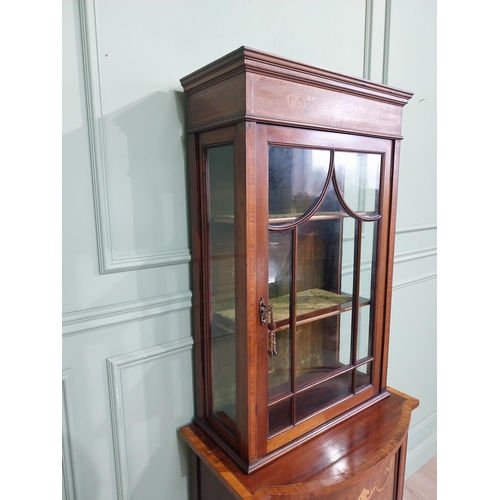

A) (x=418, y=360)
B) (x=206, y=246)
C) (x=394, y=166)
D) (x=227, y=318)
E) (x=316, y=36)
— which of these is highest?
(x=316, y=36)

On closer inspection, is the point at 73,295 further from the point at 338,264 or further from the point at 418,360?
the point at 418,360

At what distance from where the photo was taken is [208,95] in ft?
2.16

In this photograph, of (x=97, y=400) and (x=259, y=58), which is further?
(x=97, y=400)

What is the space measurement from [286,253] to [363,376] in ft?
1.29

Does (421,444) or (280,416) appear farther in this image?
(421,444)

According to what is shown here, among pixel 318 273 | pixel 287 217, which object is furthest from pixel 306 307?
pixel 287 217

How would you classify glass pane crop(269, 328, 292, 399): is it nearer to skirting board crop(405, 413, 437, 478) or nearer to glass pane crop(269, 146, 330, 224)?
glass pane crop(269, 146, 330, 224)

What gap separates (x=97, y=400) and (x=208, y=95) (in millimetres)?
596

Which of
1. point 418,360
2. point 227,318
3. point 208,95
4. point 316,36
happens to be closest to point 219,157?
point 208,95

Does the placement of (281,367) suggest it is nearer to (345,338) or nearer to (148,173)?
(345,338)

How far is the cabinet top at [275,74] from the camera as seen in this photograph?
0.56m

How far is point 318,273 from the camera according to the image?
0.78m

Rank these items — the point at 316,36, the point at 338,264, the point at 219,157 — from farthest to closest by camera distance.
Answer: the point at 316,36 → the point at 338,264 → the point at 219,157
